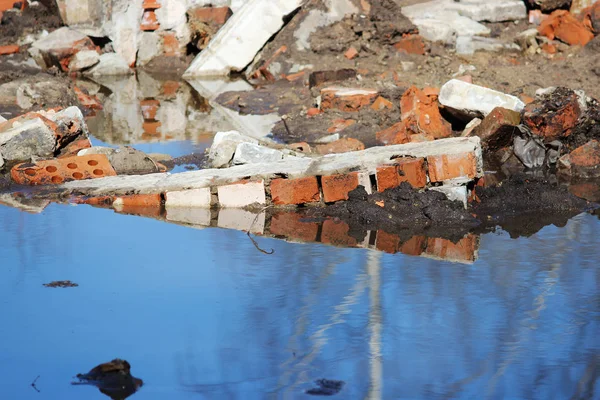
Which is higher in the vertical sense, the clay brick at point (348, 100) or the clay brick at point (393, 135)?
the clay brick at point (348, 100)

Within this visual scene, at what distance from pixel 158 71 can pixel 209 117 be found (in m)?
5.97

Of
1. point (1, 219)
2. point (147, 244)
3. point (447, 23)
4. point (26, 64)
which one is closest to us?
point (147, 244)

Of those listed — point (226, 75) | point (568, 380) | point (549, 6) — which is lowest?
point (568, 380)

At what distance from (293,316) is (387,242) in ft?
4.88

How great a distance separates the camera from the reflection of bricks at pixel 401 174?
621cm

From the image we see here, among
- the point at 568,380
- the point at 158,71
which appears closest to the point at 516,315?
the point at 568,380

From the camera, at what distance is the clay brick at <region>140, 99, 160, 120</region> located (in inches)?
455

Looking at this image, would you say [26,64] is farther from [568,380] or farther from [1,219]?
[568,380]

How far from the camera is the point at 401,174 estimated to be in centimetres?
625

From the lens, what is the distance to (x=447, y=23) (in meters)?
14.6

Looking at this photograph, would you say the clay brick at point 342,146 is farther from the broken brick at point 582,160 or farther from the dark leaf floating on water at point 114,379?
the dark leaf floating on water at point 114,379

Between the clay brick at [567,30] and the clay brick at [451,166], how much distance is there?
8.20 metres

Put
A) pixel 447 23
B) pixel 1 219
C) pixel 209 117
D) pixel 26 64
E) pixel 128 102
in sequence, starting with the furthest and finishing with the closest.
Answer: pixel 26 64 < pixel 447 23 < pixel 128 102 < pixel 209 117 < pixel 1 219

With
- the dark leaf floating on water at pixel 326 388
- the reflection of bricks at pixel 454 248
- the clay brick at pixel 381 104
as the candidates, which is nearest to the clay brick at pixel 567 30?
the clay brick at pixel 381 104
